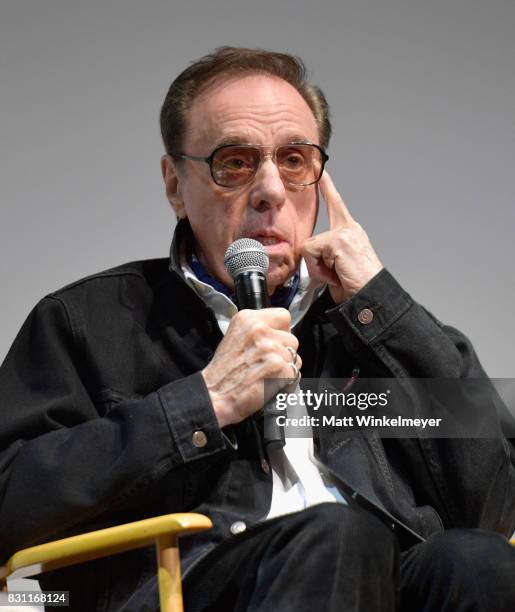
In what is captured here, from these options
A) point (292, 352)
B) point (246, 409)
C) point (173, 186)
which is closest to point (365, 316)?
point (292, 352)

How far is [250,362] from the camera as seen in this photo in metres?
1.76

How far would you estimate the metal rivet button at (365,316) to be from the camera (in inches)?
75.2

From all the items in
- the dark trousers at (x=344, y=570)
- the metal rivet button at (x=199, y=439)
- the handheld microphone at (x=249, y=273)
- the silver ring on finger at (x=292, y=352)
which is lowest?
the dark trousers at (x=344, y=570)

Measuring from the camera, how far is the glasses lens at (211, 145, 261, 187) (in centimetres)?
215

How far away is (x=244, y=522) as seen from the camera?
1788 mm

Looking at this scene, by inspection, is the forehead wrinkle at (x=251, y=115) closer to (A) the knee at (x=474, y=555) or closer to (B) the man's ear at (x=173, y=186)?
(B) the man's ear at (x=173, y=186)

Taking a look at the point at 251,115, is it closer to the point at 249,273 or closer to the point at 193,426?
the point at 249,273

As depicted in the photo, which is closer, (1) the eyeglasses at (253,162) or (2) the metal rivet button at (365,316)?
(2) the metal rivet button at (365,316)

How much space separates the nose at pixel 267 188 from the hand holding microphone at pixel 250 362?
1.14ft

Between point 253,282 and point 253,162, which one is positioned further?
point 253,162

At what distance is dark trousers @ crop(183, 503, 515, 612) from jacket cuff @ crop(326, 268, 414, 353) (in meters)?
0.42

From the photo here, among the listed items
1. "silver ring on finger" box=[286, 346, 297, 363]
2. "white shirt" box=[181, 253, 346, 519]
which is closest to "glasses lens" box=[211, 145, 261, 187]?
"white shirt" box=[181, 253, 346, 519]

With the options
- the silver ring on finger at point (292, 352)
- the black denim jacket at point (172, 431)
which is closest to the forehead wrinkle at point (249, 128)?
the black denim jacket at point (172, 431)

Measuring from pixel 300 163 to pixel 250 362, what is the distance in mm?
592
